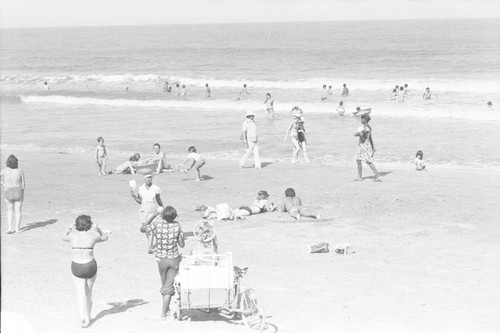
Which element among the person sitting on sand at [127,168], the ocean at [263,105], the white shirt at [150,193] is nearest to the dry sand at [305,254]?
the person sitting on sand at [127,168]

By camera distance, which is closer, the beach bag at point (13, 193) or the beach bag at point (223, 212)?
the beach bag at point (13, 193)

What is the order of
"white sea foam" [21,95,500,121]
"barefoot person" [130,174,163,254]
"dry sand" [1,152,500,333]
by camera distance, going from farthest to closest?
"white sea foam" [21,95,500,121], "barefoot person" [130,174,163,254], "dry sand" [1,152,500,333]

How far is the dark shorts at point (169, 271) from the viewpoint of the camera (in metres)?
8.25

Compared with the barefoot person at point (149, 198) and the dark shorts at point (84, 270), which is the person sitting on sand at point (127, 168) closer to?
the barefoot person at point (149, 198)

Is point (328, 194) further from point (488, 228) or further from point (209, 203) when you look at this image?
point (488, 228)

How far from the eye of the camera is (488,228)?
13352 mm

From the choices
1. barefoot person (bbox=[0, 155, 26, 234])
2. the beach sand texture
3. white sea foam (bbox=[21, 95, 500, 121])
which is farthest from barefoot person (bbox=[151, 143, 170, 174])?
white sea foam (bbox=[21, 95, 500, 121])

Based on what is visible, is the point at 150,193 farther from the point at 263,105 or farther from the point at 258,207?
the point at 263,105

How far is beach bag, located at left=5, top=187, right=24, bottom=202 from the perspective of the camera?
12648mm

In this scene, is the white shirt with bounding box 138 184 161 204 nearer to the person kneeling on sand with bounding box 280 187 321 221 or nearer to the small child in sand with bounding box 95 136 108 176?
the person kneeling on sand with bounding box 280 187 321 221

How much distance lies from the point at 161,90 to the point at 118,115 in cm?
1924

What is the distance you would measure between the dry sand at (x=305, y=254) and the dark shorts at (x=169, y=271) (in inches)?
17.3

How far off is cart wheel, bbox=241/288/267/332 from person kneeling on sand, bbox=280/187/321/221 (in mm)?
5791

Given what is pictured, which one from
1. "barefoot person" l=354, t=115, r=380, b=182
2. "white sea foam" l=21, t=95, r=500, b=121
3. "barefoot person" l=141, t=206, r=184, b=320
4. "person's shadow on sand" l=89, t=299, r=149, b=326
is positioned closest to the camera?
"barefoot person" l=141, t=206, r=184, b=320
